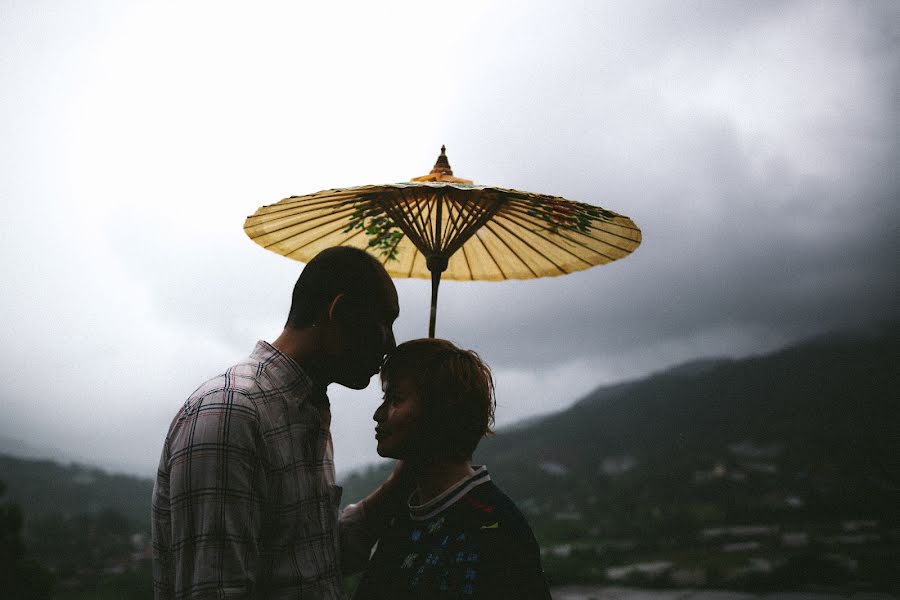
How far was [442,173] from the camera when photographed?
2.03 m

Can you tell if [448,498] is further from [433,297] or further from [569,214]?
[569,214]

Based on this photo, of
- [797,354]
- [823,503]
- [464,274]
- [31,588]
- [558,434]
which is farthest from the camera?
[558,434]

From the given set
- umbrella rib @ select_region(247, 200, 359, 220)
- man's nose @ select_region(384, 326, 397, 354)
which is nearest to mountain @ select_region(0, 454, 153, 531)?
umbrella rib @ select_region(247, 200, 359, 220)

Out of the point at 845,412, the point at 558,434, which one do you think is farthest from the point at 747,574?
the point at 558,434

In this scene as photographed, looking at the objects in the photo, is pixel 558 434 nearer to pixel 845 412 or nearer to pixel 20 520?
pixel 845 412

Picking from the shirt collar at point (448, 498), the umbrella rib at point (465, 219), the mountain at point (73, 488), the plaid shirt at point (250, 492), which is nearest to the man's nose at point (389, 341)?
the plaid shirt at point (250, 492)

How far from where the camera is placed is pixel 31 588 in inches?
257

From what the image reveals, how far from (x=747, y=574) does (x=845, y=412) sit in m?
8.16

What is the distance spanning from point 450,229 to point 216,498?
1294mm

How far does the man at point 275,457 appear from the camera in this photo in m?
1.16

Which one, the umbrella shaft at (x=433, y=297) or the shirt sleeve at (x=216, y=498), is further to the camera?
the umbrella shaft at (x=433, y=297)

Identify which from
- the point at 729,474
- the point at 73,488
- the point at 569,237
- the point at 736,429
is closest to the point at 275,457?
the point at 569,237

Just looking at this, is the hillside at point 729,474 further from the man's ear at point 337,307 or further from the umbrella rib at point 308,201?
the man's ear at point 337,307

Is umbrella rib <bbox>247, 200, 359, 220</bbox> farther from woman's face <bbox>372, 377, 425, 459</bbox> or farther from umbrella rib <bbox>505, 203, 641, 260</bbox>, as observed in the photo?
woman's face <bbox>372, 377, 425, 459</bbox>
